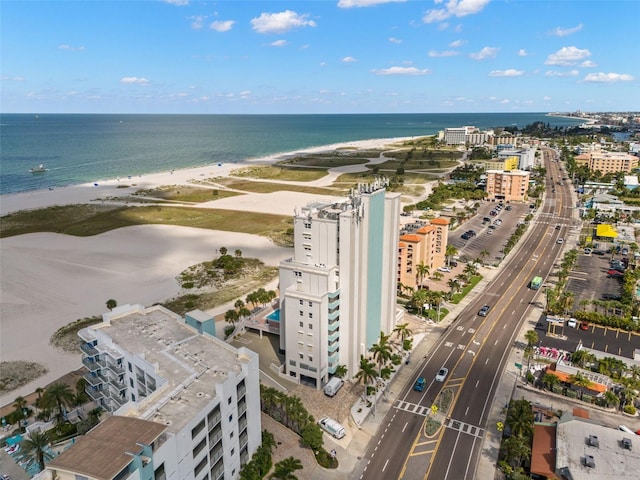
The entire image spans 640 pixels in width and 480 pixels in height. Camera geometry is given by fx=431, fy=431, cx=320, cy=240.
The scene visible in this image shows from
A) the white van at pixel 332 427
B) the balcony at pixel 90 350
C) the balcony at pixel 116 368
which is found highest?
the balcony at pixel 90 350

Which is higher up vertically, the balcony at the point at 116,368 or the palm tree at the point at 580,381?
the balcony at the point at 116,368

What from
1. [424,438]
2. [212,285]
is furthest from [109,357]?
[212,285]

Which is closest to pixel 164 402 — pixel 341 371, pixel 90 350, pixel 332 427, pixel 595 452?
pixel 90 350

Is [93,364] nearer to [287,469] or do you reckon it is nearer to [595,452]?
[287,469]

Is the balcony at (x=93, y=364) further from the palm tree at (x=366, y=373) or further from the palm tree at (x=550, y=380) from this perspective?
the palm tree at (x=550, y=380)

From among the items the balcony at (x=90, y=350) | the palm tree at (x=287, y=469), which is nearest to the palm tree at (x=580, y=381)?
the palm tree at (x=287, y=469)

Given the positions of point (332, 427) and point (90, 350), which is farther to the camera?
point (332, 427)

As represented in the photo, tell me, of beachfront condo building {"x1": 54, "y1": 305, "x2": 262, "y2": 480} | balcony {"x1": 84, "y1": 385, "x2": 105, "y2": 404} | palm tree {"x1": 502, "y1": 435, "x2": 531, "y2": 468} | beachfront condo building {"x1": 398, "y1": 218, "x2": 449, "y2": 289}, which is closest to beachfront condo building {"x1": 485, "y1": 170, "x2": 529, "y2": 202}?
beachfront condo building {"x1": 398, "y1": 218, "x2": 449, "y2": 289}
